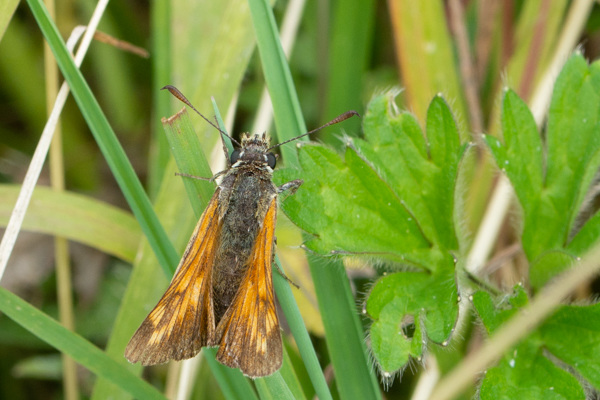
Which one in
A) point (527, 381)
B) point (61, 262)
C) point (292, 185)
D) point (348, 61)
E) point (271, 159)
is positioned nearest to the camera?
point (527, 381)

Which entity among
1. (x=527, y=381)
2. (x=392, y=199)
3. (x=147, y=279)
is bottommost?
(x=527, y=381)

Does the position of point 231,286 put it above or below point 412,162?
below

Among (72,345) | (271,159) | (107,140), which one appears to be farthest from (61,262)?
(271,159)

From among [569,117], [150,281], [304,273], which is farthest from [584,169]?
[150,281]

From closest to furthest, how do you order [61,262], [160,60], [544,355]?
1. [544,355]
2. [61,262]
3. [160,60]

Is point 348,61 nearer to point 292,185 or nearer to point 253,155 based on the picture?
point 253,155

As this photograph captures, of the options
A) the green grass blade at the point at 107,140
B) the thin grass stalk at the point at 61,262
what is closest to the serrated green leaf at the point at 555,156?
the green grass blade at the point at 107,140

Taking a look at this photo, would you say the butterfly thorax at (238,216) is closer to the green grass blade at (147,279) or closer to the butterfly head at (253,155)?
the butterfly head at (253,155)

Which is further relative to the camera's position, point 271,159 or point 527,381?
point 271,159
